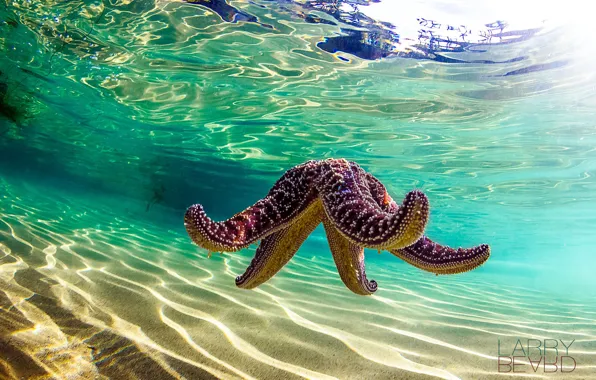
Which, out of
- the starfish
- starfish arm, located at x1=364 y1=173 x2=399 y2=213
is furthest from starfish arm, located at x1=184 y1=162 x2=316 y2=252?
starfish arm, located at x1=364 y1=173 x2=399 y2=213

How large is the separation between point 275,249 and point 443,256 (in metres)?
1.50

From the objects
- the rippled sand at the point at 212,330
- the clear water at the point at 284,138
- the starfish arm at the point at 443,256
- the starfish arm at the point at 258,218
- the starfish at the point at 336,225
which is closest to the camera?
the starfish at the point at 336,225

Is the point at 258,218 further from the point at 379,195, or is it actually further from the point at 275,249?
the point at 379,195

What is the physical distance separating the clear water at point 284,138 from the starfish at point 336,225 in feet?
1.64

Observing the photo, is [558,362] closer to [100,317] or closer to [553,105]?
[100,317]

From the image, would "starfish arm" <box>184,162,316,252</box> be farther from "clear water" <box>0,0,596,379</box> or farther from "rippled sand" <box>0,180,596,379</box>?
"rippled sand" <box>0,180,596,379</box>

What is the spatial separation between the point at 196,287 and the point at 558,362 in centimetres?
512

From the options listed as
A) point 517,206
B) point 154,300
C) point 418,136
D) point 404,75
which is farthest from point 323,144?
point 517,206

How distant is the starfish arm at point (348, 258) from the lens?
3.39 meters

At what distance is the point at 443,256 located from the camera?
2.85 metres

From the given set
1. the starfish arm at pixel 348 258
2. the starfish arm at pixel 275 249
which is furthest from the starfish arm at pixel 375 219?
the starfish arm at pixel 348 258

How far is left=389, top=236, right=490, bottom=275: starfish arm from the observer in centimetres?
265

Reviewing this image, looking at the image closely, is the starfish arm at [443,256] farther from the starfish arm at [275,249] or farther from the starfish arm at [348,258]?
the starfish arm at [275,249]

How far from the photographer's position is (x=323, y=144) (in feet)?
53.6
